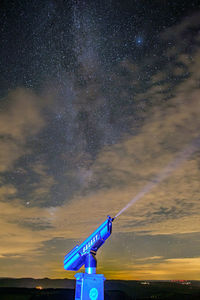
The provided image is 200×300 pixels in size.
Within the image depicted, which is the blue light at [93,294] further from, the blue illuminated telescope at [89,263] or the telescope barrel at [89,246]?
the telescope barrel at [89,246]

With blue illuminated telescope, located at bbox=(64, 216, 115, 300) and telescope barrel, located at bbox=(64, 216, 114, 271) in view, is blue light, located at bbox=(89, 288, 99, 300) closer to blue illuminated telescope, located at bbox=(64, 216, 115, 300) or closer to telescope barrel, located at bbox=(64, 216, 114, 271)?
blue illuminated telescope, located at bbox=(64, 216, 115, 300)

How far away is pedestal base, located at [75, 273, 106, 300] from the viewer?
11.7 feet

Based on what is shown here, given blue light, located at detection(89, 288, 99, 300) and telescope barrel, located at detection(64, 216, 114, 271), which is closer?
blue light, located at detection(89, 288, 99, 300)

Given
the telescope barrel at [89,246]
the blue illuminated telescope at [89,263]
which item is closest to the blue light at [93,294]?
the blue illuminated telescope at [89,263]

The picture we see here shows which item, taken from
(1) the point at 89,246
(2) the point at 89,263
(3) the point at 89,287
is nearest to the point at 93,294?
(3) the point at 89,287

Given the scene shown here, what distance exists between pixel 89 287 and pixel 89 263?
0.45 m

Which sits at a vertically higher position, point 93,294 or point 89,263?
point 89,263

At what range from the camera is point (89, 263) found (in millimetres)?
4027

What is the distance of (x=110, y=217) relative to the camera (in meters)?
4.17

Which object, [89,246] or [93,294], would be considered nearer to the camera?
[93,294]

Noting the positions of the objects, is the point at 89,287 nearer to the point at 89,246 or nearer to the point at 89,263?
the point at 89,263

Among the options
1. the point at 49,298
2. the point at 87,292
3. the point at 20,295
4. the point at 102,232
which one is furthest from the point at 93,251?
the point at 20,295

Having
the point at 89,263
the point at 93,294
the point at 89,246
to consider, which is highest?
the point at 89,246

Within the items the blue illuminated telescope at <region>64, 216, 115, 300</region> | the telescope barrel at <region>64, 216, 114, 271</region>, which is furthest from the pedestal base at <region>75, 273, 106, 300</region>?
the telescope barrel at <region>64, 216, 114, 271</region>
